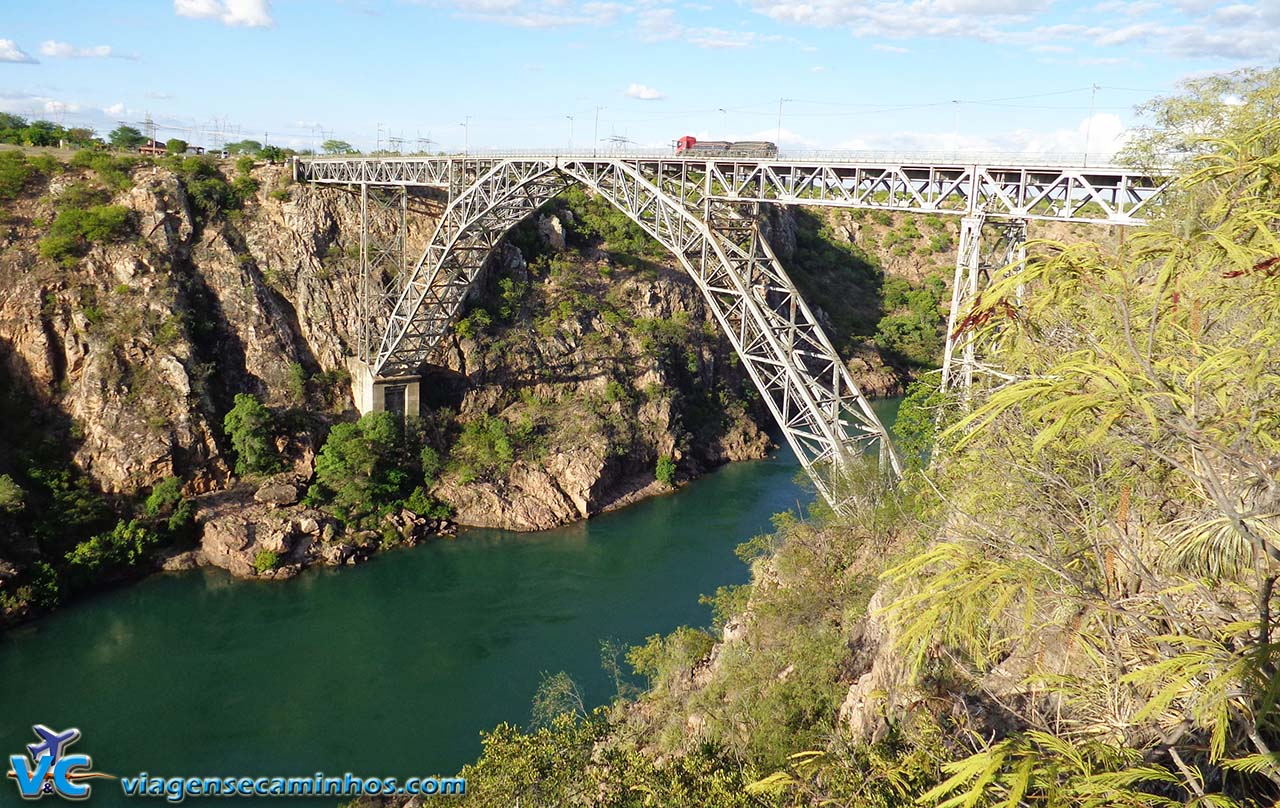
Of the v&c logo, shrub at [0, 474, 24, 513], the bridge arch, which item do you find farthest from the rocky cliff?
the v&c logo

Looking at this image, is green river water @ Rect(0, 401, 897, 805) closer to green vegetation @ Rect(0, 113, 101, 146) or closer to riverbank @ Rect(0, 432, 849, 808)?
riverbank @ Rect(0, 432, 849, 808)

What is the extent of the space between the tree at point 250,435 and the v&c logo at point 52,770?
430 inches

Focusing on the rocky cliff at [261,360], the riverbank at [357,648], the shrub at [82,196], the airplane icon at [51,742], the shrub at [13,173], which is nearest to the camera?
the airplane icon at [51,742]

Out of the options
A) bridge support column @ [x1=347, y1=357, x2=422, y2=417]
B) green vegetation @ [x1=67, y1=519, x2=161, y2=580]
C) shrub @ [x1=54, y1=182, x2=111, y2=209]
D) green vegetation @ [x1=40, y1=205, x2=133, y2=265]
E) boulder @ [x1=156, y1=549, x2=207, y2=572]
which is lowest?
boulder @ [x1=156, y1=549, x2=207, y2=572]

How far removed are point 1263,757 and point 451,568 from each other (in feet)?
72.8

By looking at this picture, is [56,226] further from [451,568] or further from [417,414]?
[451,568]

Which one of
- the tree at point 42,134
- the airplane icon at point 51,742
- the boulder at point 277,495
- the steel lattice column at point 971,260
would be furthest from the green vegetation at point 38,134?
the steel lattice column at point 971,260

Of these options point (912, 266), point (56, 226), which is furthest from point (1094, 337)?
point (912, 266)

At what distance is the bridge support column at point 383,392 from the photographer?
28.6 metres

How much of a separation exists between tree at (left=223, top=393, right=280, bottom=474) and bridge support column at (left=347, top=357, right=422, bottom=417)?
11.7 ft

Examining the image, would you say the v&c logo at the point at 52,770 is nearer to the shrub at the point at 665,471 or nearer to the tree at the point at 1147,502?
the tree at the point at 1147,502

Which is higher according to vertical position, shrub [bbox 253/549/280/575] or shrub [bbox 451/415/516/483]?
Answer: shrub [bbox 451/415/516/483]

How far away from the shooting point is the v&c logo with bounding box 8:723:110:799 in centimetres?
1454

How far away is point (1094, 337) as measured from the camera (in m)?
5.08
